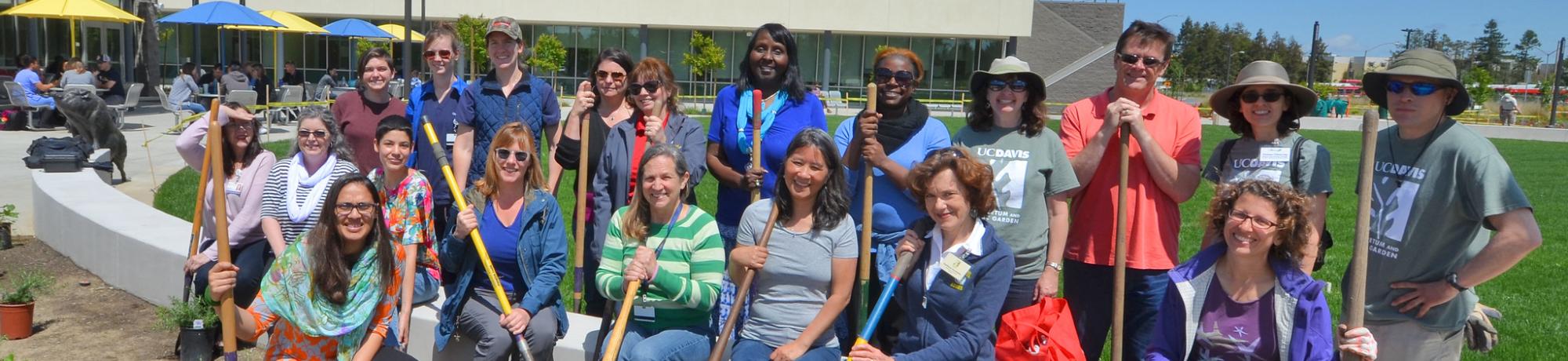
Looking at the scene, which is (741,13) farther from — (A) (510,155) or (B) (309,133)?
(A) (510,155)

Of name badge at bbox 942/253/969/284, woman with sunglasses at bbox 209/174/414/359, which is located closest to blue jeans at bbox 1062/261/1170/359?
name badge at bbox 942/253/969/284

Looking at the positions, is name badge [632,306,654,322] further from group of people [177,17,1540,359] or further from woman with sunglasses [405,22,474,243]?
woman with sunglasses [405,22,474,243]

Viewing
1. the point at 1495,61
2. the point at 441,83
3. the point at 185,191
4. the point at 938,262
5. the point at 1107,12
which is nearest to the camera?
the point at 938,262

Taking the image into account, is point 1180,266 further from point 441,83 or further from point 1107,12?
point 1107,12

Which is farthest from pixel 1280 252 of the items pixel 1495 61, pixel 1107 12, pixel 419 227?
pixel 1495 61

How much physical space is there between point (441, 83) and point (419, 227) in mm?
1314

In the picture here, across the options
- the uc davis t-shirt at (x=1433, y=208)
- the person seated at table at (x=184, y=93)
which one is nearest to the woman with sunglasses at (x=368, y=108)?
the uc davis t-shirt at (x=1433, y=208)

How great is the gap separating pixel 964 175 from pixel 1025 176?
0.43m

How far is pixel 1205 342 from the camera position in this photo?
3768mm

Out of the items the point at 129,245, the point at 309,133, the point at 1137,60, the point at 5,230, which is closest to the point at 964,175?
the point at 1137,60

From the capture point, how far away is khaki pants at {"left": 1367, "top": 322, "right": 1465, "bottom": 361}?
12.2ft

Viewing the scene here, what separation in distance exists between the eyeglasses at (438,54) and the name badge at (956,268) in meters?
3.14

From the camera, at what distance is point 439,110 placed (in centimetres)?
586

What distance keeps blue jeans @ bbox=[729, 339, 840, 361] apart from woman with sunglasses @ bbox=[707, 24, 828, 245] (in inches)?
35.1
